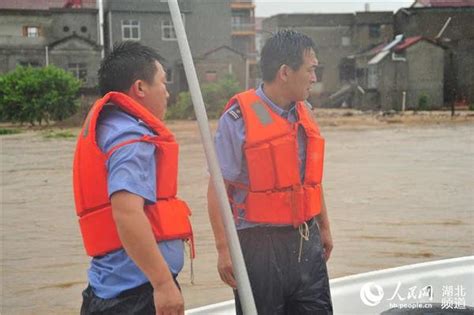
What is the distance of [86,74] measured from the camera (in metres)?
6.05

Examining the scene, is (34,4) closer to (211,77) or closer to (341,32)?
(341,32)

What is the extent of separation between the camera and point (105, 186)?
113 centimetres

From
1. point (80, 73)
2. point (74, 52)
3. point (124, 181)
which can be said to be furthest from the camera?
point (80, 73)

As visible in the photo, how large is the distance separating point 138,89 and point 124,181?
191 millimetres

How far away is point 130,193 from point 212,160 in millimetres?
144

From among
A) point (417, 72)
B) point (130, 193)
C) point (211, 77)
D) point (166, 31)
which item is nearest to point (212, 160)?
point (130, 193)

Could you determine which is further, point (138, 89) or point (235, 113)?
point (235, 113)

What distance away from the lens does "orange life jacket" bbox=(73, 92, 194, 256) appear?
113 centimetres

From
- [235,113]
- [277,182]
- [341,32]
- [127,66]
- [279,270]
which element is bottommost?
[279,270]

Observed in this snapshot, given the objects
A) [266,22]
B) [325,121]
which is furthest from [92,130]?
[325,121]

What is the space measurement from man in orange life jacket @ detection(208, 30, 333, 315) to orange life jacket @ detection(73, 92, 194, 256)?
215mm

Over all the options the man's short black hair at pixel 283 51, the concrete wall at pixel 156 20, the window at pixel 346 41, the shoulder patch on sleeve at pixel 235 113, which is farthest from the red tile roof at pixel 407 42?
the shoulder patch on sleeve at pixel 235 113

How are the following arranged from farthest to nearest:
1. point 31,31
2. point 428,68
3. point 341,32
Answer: point 341,32
point 31,31
point 428,68

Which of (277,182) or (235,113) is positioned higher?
(235,113)
